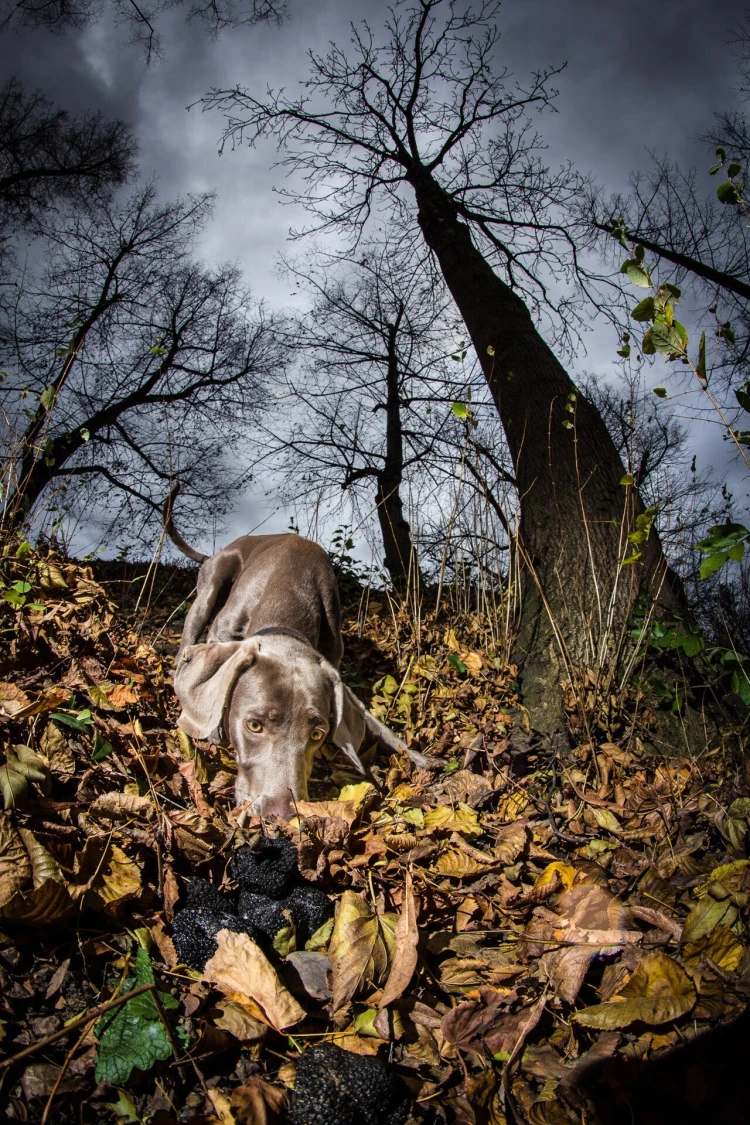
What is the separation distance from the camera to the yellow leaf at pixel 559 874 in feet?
6.88

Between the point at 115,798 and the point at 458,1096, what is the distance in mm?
1249

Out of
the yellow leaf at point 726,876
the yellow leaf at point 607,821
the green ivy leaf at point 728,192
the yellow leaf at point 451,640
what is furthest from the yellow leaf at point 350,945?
the yellow leaf at point 451,640

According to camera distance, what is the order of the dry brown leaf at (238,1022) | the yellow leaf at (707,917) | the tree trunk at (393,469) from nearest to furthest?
the dry brown leaf at (238,1022) < the yellow leaf at (707,917) < the tree trunk at (393,469)

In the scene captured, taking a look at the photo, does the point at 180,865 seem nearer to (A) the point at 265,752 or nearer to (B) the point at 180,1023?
(B) the point at 180,1023

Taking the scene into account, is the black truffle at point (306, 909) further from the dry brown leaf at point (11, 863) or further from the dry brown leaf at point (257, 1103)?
the dry brown leaf at point (11, 863)

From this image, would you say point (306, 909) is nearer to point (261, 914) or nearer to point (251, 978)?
point (261, 914)

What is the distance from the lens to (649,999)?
1.51 m

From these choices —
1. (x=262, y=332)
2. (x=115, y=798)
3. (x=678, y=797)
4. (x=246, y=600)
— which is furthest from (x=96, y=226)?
(x=678, y=797)

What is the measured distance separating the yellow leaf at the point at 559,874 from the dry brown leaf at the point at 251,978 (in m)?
0.96

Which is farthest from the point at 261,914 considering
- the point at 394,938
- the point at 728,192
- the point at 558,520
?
the point at 558,520

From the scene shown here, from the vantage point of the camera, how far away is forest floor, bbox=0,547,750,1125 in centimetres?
134

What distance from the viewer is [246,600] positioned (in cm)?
391

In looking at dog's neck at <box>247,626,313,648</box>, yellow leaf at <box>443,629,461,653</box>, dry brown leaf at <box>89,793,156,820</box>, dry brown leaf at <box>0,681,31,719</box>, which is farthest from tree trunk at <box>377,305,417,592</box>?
dry brown leaf at <box>89,793,156,820</box>

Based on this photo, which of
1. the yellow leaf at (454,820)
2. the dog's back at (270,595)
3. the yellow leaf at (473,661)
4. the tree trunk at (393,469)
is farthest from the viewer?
the tree trunk at (393,469)
